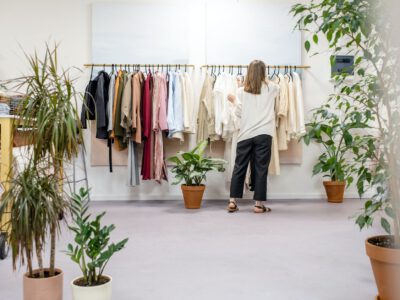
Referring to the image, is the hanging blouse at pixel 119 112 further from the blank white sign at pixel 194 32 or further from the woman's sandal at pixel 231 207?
the woman's sandal at pixel 231 207

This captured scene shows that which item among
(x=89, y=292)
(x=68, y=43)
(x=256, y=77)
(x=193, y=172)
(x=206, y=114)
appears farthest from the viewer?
(x=68, y=43)

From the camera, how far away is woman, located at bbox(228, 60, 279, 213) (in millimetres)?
3906

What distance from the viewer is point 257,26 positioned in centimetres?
489

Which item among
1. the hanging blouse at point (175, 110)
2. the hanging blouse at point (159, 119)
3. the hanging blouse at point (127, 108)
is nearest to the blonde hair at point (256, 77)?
the hanging blouse at point (175, 110)

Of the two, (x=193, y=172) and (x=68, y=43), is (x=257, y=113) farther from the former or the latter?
(x=68, y=43)

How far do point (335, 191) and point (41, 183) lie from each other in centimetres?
374

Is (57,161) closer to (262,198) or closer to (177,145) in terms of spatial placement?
(262,198)

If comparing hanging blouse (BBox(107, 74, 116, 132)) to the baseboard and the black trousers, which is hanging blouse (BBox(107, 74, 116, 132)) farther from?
the black trousers

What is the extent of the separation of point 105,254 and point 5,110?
1.49m

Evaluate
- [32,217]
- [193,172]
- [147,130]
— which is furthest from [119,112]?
[32,217]

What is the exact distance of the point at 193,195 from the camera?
4.16 meters

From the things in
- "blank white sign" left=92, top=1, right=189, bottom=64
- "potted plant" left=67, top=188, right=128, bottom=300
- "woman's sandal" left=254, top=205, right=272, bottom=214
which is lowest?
"woman's sandal" left=254, top=205, right=272, bottom=214

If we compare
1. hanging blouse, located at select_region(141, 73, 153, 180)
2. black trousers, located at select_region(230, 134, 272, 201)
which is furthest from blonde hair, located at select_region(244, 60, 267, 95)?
hanging blouse, located at select_region(141, 73, 153, 180)

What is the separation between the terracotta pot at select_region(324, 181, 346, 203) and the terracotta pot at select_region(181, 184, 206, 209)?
147 cm
